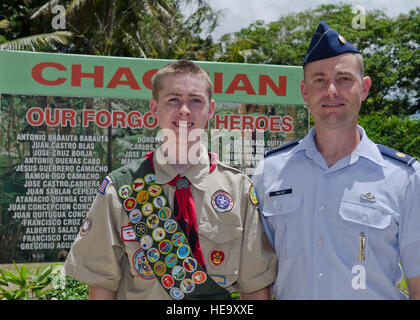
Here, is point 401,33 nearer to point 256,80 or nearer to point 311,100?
point 256,80

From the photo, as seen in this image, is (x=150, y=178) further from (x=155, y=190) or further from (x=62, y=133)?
(x=62, y=133)

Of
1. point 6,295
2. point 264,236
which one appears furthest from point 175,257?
point 6,295

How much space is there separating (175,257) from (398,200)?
1025 millimetres

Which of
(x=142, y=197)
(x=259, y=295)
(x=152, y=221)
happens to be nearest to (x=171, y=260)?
(x=152, y=221)

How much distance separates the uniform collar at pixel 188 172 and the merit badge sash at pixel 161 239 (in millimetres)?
40

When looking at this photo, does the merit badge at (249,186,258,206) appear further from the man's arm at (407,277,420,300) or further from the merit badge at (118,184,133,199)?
the man's arm at (407,277,420,300)

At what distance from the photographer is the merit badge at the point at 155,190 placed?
2.16 meters

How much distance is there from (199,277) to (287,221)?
0.49 meters

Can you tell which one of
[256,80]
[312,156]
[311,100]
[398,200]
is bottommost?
[398,200]

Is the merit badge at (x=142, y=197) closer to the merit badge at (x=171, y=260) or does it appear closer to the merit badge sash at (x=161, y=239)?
the merit badge sash at (x=161, y=239)

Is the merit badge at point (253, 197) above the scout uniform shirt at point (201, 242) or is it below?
above

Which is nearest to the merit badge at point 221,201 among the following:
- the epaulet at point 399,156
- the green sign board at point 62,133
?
the epaulet at point 399,156

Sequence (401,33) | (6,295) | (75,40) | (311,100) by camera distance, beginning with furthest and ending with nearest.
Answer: (401,33) < (75,40) < (6,295) < (311,100)
